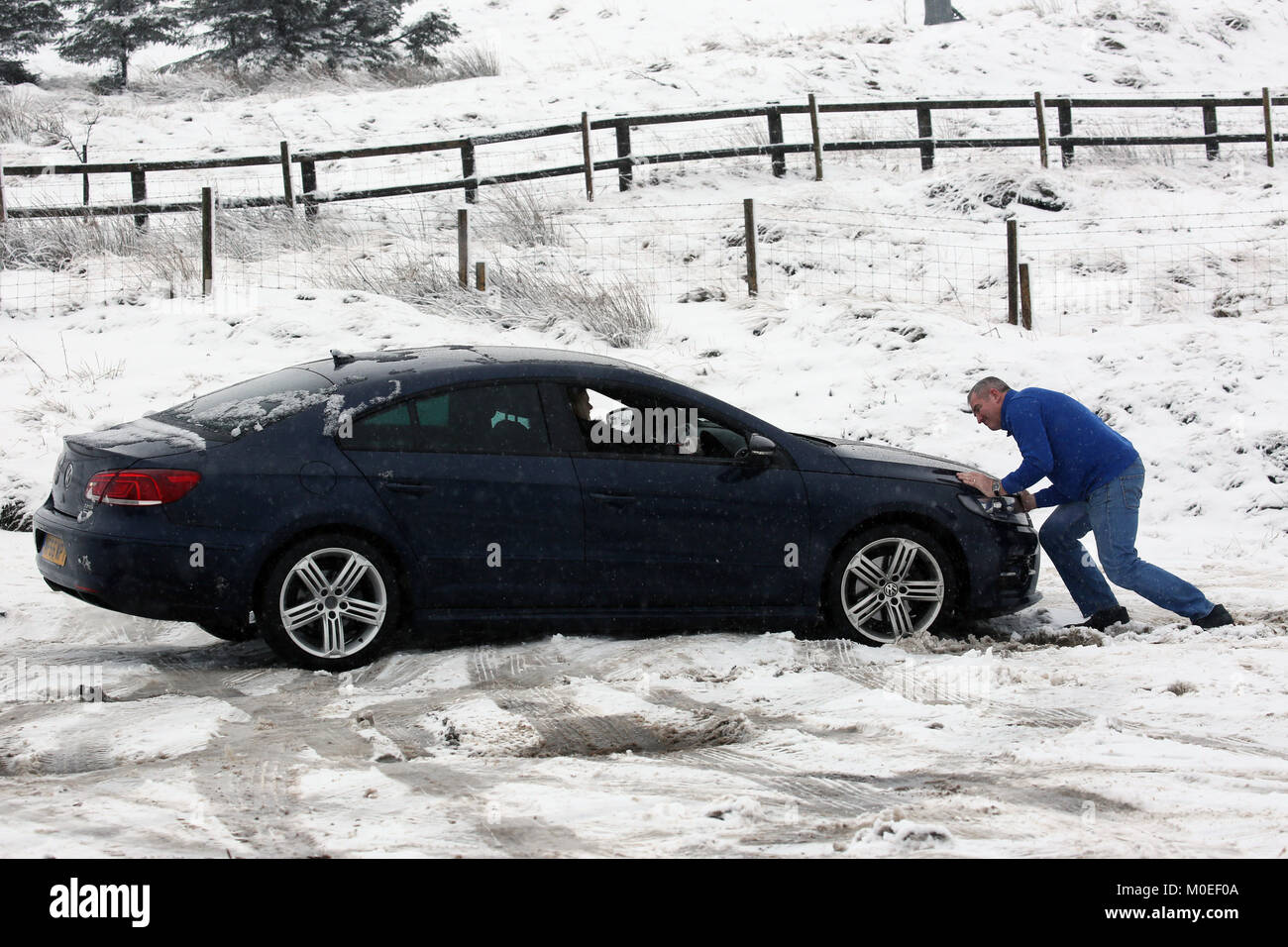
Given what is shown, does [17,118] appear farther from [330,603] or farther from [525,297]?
[330,603]

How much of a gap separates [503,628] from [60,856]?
9.76 ft

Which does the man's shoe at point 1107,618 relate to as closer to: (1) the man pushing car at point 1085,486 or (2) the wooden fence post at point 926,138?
(1) the man pushing car at point 1085,486

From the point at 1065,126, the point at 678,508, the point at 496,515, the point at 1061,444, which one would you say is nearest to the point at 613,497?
the point at 678,508

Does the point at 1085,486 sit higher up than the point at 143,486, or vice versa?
the point at 143,486

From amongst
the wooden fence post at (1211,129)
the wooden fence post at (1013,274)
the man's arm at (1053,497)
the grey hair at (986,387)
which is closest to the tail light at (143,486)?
the grey hair at (986,387)

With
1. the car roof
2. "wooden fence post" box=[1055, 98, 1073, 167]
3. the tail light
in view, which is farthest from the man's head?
"wooden fence post" box=[1055, 98, 1073, 167]

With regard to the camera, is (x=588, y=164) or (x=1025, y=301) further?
(x=588, y=164)

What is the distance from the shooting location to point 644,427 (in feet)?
22.1

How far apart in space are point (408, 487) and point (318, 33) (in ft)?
89.5

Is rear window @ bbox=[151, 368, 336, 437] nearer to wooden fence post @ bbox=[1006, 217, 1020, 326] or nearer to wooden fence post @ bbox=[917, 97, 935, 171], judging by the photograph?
wooden fence post @ bbox=[1006, 217, 1020, 326]

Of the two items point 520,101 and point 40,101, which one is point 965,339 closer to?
point 520,101

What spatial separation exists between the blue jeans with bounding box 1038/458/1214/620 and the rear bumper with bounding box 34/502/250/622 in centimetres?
432
